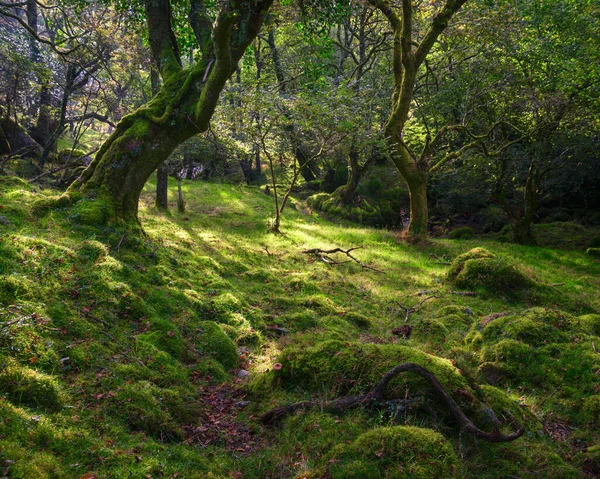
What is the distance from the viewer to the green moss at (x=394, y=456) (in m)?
3.79

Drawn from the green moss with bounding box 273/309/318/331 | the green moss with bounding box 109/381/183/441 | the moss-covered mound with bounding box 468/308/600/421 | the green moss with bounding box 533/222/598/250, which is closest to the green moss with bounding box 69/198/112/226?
the green moss with bounding box 273/309/318/331

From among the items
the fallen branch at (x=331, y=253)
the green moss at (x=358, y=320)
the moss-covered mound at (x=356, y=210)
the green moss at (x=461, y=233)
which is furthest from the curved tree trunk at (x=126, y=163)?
the green moss at (x=461, y=233)

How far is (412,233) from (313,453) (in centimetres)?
1488

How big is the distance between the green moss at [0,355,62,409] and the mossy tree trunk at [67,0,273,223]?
605cm

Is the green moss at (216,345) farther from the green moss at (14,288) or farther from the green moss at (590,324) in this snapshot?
the green moss at (590,324)

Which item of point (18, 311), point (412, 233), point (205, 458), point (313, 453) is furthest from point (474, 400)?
point (412, 233)

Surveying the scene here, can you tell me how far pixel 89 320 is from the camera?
582cm

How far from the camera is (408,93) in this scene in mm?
16734

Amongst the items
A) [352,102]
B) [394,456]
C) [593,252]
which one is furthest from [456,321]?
[593,252]

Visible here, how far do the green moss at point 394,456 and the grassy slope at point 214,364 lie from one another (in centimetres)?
2

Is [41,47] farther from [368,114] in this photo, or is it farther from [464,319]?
[464,319]

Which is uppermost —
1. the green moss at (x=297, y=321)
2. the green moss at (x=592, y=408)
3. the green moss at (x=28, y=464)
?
the green moss at (x=28, y=464)

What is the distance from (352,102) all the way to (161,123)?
8.82 m

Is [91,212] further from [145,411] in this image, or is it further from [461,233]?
[461,233]
